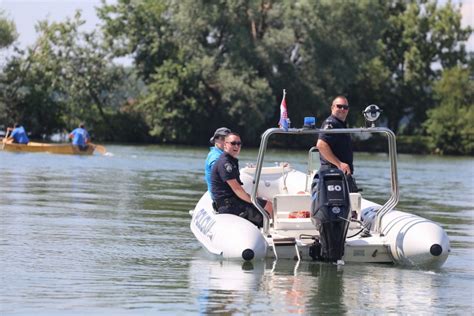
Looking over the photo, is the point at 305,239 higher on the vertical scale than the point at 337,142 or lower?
lower

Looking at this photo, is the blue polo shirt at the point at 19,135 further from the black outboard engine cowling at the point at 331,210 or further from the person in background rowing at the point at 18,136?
the black outboard engine cowling at the point at 331,210

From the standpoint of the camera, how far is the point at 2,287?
391 inches

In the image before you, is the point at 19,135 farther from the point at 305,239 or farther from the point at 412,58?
the point at 412,58

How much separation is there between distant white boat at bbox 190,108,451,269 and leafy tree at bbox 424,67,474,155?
54.1 m

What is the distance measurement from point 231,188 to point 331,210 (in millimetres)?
1723

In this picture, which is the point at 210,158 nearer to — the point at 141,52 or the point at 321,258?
the point at 321,258

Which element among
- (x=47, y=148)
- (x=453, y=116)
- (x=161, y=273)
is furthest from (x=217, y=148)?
(x=453, y=116)

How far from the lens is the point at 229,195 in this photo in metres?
12.7

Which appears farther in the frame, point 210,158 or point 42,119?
point 42,119

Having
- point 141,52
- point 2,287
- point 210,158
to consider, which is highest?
point 141,52

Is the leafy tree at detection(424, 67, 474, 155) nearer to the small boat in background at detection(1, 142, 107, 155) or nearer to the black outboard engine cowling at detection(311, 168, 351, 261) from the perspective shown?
the small boat in background at detection(1, 142, 107, 155)

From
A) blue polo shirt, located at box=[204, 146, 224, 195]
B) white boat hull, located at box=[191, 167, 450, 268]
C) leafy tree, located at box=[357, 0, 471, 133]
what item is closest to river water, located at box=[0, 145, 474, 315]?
white boat hull, located at box=[191, 167, 450, 268]

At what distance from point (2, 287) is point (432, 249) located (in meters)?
4.55

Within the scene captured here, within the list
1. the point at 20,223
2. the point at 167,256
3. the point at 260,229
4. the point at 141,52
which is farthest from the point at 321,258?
the point at 141,52
